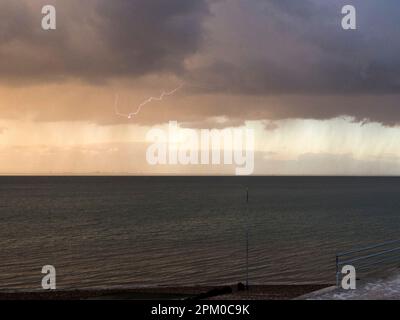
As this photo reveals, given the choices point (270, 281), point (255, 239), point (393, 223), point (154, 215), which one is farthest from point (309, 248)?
point (154, 215)

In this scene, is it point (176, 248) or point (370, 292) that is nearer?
point (370, 292)

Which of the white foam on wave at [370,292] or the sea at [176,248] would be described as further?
the sea at [176,248]

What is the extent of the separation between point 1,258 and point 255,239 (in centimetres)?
Result: 2489

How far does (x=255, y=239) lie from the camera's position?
49.8m

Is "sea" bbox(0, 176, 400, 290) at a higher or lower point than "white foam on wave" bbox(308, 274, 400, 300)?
lower

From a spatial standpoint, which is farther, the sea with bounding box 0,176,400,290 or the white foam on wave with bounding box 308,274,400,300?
the sea with bounding box 0,176,400,290

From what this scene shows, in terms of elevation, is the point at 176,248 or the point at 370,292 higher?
the point at 370,292

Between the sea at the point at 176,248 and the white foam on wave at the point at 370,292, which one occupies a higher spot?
the white foam on wave at the point at 370,292

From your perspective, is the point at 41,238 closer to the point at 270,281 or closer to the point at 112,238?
the point at 112,238
